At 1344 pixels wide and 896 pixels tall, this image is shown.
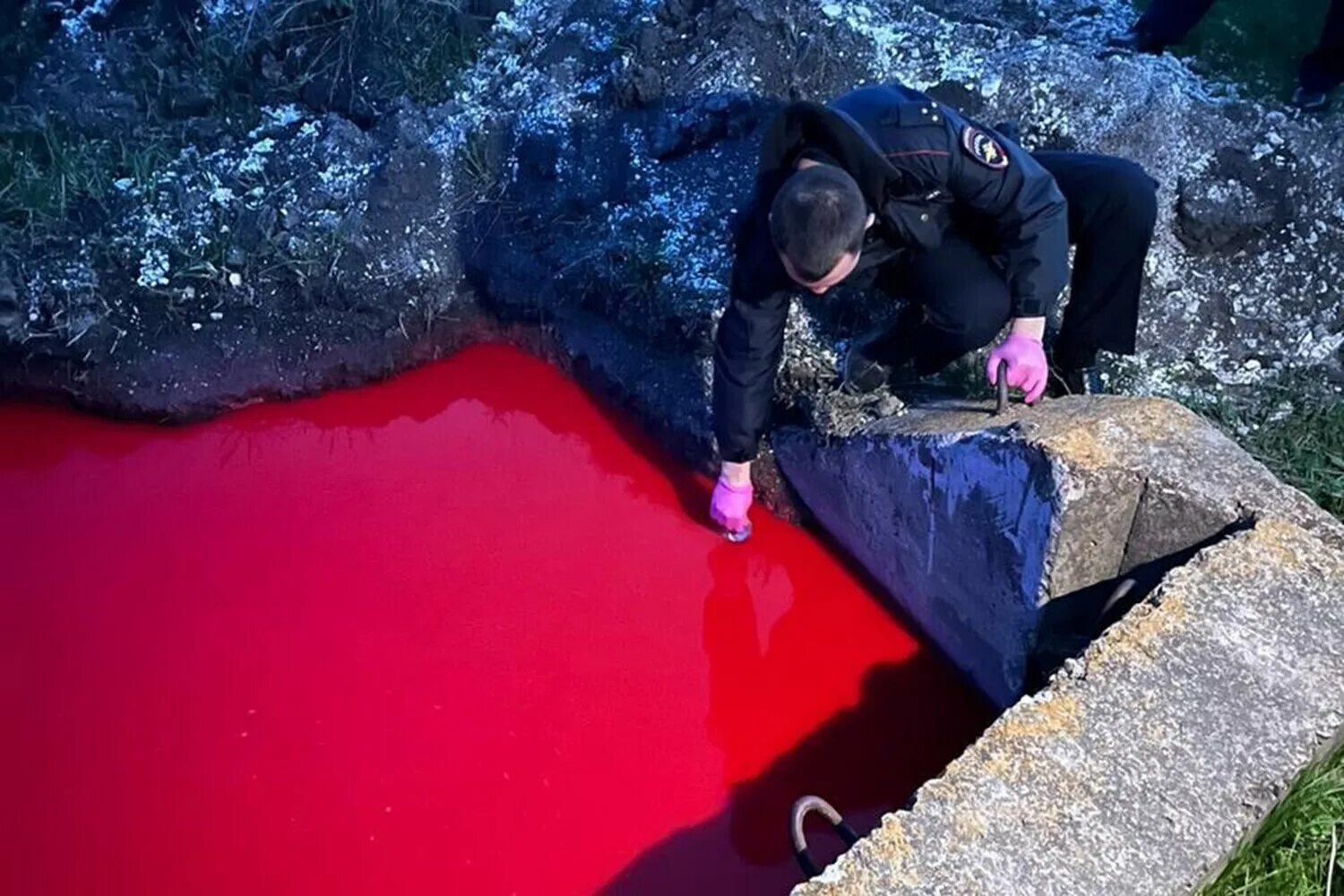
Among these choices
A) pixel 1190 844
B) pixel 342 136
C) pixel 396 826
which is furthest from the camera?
pixel 342 136

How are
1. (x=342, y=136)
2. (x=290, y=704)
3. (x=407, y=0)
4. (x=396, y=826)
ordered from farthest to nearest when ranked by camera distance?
(x=407, y=0) → (x=342, y=136) → (x=290, y=704) → (x=396, y=826)

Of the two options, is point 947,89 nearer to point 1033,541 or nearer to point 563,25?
point 563,25

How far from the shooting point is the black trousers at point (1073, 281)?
101 inches

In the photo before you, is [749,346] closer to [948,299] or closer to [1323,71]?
[948,299]

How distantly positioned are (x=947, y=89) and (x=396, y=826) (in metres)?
2.43

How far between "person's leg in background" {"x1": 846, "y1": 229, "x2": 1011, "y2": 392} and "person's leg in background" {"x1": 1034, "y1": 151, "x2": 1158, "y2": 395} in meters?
0.28

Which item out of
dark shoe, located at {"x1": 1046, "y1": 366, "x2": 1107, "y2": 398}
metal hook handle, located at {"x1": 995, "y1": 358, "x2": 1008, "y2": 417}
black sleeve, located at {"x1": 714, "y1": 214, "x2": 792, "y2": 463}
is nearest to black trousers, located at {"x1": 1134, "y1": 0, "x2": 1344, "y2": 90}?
dark shoe, located at {"x1": 1046, "y1": 366, "x2": 1107, "y2": 398}

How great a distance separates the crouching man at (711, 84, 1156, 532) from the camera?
224 cm

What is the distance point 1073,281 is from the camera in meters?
2.79

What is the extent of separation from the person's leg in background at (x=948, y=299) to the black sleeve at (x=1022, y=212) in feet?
0.24

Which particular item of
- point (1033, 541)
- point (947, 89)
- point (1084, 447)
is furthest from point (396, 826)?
point (947, 89)

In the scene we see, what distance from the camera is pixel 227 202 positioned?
360 cm

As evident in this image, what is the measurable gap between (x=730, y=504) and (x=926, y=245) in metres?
0.77

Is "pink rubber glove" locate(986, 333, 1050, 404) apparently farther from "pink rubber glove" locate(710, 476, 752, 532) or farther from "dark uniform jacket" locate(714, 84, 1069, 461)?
"pink rubber glove" locate(710, 476, 752, 532)
